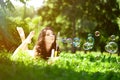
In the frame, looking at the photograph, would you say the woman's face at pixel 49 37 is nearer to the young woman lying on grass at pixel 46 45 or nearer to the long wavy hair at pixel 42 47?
the young woman lying on grass at pixel 46 45

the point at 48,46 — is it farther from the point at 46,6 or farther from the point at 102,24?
the point at 46,6

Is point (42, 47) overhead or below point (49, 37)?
below

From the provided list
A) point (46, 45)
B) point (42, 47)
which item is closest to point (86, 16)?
point (46, 45)

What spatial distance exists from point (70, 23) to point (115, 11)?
457cm

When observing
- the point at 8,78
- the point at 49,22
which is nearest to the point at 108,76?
the point at 8,78

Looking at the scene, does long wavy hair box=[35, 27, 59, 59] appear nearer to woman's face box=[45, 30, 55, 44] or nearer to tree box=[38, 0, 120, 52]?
woman's face box=[45, 30, 55, 44]

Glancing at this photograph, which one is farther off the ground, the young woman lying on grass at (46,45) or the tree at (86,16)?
the tree at (86,16)

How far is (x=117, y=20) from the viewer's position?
4062 cm

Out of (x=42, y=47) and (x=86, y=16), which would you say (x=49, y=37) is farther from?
(x=86, y=16)

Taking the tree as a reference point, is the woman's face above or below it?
below

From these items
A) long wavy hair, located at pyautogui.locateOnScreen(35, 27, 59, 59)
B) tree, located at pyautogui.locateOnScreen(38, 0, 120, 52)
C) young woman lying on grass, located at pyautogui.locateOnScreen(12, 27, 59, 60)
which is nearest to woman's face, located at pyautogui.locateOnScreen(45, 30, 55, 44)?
young woman lying on grass, located at pyautogui.locateOnScreen(12, 27, 59, 60)

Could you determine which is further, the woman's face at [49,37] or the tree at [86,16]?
the tree at [86,16]

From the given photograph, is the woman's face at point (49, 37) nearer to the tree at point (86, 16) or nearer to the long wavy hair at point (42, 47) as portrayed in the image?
the long wavy hair at point (42, 47)

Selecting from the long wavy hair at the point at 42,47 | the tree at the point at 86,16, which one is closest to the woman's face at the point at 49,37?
the long wavy hair at the point at 42,47
